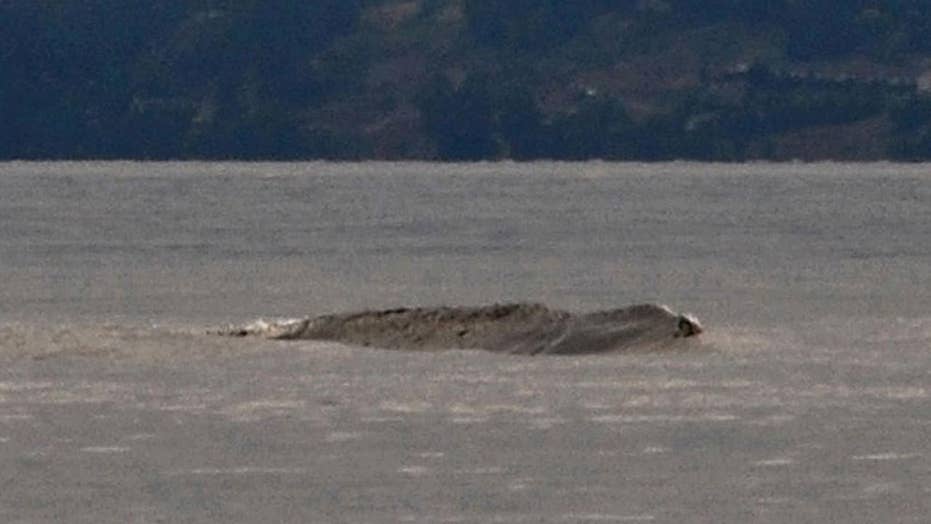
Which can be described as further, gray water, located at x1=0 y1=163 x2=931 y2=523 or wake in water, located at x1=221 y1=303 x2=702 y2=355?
wake in water, located at x1=221 y1=303 x2=702 y2=355

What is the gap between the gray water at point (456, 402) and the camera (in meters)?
30.4

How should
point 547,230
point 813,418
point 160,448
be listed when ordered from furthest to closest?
point 547,230, point 813,418, point 160,448

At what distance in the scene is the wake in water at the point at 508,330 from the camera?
1849 inches

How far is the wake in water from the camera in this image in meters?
47.0

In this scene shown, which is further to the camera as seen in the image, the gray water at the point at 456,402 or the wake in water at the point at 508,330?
the wake in water at the point at 508,330

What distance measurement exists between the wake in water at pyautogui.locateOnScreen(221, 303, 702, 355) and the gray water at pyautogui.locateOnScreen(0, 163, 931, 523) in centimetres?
70

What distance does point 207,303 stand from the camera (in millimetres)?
61000

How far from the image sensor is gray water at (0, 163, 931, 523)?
30.4 metres

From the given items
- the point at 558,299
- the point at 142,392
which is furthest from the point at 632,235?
the point at 142,392

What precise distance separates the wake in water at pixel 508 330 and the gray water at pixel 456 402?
0.70 metres

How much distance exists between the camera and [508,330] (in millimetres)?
47875

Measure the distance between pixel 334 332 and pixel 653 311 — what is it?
15.9 ft

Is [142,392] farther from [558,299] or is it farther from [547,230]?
[547,230]

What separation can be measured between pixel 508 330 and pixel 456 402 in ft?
29.0
